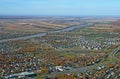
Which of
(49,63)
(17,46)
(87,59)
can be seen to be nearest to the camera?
(49,63)

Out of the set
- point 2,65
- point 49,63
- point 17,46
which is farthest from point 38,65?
point 17,46

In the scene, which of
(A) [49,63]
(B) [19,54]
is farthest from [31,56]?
(A) [49,63]

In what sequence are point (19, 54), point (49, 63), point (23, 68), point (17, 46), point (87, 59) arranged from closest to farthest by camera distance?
point (23, 68) < point (49, 63) < point (87, 59) < point (19, 54) < point (17, 46)

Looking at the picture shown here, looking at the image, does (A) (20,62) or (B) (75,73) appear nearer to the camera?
(B) (75,73)

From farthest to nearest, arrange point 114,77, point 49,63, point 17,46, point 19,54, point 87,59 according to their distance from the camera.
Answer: point 17,46
point 19,54
point 87,59
point 49,63
point 114,77

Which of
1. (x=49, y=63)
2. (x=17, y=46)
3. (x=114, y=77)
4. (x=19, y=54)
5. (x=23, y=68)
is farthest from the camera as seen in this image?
(x=17, y=46)

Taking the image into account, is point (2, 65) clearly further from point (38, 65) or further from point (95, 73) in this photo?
point (95, 73)

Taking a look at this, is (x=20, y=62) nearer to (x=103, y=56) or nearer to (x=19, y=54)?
(x=19, y=54)

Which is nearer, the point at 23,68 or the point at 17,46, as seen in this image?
the point at 23,68
